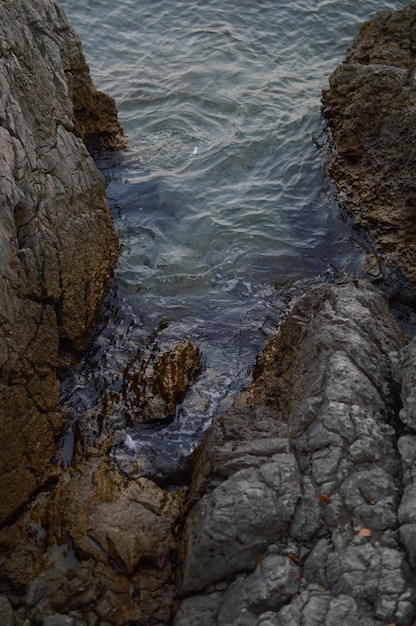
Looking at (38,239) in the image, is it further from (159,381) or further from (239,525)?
(239,525)

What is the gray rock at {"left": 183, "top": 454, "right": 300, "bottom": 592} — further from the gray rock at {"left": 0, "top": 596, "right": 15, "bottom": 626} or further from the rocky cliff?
the gray rock at {"left": 0, "top": 596, "right": 15, "bottom": 626}

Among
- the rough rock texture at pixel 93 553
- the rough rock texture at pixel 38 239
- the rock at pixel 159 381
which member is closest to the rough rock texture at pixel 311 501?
the rough rock texture at pixel 93 553

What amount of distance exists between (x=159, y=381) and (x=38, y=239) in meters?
1.66

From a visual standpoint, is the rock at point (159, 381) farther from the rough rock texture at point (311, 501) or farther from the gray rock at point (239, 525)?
the gray rock at point (239, 525)

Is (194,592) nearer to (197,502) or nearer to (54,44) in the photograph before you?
(197,502)

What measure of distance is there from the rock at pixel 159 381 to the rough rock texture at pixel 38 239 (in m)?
0.66

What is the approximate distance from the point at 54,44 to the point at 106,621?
5704 millimetres

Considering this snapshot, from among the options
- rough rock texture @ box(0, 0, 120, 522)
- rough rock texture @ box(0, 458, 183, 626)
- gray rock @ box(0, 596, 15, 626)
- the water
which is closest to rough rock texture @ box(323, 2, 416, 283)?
the water

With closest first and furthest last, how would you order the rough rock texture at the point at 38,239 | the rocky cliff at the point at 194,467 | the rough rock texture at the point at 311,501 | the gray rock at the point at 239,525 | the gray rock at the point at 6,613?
1. the rough rock texture at the point at 311,501
2. the rocky cliff at the point at 194,467
3. the gray rock at the point at 239,525
4. the gray rock at the point at 6,613
5. the rough rock texture at the point at 38,239

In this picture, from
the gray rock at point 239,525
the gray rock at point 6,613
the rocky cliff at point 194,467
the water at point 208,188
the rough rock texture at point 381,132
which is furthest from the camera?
the rough rock texture at point 381,132

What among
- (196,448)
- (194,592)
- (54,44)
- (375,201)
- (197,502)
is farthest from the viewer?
(375,201)

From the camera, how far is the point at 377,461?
4574mm

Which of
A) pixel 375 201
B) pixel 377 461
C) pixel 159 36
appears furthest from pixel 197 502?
pixel 159 36

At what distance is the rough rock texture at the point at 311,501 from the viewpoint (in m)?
4.04
